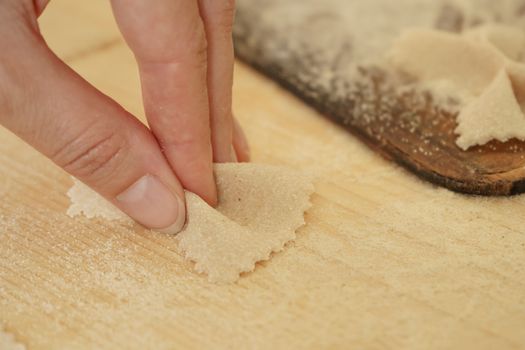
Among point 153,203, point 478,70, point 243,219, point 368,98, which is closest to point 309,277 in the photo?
point 243,219

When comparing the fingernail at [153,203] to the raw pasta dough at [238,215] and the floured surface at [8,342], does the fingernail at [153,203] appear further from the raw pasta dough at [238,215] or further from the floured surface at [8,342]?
the floured surface at [8,342]

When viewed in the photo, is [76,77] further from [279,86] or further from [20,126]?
[279,86]

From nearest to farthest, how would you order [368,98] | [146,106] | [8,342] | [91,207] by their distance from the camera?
1. [8,342]
2. [146,106]
3. [91,207]
4. [368,98]

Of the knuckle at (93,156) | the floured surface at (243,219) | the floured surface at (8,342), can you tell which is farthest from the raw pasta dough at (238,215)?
the floured surface at (8,342)

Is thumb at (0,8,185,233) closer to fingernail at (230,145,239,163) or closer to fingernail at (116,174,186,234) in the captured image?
fingernail at (116,174,186,234)

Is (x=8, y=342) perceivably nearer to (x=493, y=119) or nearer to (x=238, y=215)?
(x=238, y=215)

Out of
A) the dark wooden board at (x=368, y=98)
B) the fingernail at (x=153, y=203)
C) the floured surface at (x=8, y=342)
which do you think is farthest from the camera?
the dark wooden board at (x=368, y=98)
